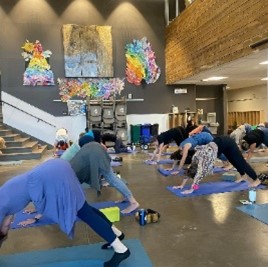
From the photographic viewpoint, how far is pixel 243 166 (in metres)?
4.38

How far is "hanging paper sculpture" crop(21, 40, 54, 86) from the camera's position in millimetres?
10180

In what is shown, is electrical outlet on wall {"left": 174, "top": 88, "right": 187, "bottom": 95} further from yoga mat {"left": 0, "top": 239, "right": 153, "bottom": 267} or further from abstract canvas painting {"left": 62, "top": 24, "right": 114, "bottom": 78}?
yoga mat {"left": 0, "top": 239, "right": 153, "bottom": 267}

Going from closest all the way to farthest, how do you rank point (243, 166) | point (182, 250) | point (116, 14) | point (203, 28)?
point (182, 250) → point (243, 166) → point (203, 28) → point (116, 14)

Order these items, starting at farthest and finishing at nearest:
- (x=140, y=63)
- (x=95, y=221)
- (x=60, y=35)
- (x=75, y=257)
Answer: (x=140, y=63) → (x=60, y=35) → (x=75, y=257) → (x=95, y=221)

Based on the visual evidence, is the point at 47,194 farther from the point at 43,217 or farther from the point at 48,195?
the point at 43,217

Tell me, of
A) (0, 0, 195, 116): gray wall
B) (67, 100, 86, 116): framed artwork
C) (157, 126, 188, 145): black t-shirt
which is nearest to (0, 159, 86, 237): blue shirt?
(157, 126, 188, 145): black t-shirt

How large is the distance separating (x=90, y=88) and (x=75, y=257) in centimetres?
859

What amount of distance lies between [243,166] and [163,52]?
7.85 m

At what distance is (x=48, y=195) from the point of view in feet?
6.72

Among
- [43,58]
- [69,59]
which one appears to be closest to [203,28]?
[69,59]

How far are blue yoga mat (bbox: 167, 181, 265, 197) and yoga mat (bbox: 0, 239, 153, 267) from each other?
5.98 ft

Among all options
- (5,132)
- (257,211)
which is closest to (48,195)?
(257,211)

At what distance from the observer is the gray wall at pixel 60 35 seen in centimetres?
1012

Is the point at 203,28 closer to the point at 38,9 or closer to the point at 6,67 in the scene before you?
the point at 38,9
